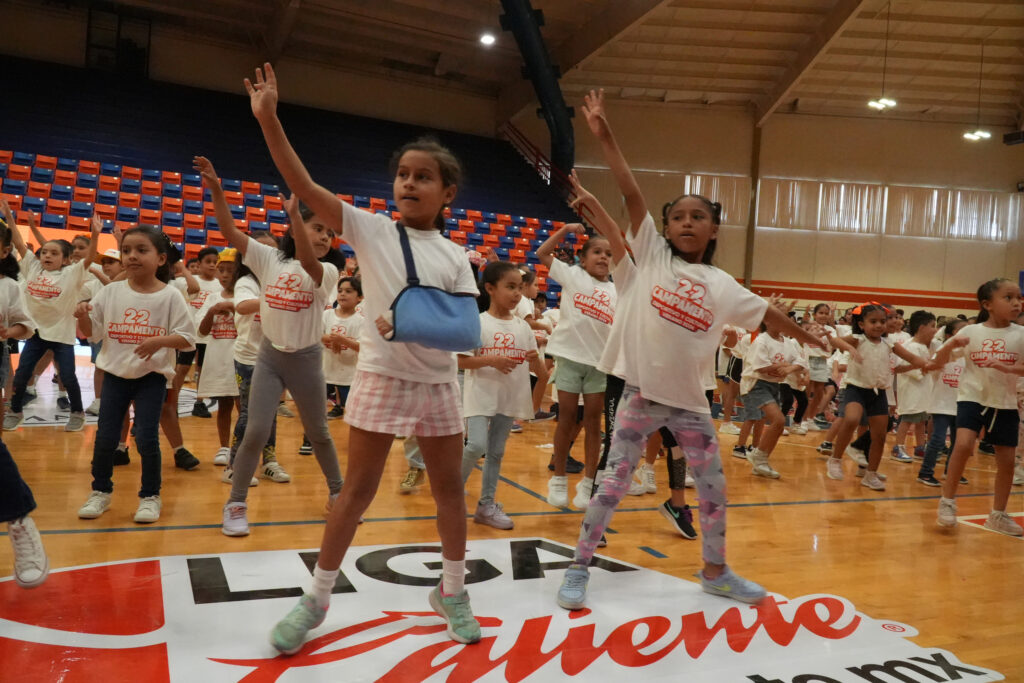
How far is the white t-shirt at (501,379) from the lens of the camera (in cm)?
394

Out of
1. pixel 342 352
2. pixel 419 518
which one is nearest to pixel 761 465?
pixel 419 518

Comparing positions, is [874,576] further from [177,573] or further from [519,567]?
[177,573]

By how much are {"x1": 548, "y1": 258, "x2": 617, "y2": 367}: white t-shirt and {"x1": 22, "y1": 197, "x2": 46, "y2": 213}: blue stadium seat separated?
38.4 feet

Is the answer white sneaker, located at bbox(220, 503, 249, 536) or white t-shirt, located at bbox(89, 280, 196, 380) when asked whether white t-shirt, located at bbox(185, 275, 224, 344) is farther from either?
white sneaker, located at bbox(220, 503, 249, 536)

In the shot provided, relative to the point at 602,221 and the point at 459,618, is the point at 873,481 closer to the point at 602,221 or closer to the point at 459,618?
the point at 602,221

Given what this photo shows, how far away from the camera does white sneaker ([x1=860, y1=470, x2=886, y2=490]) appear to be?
574cm

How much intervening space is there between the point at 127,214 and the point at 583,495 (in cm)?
1209

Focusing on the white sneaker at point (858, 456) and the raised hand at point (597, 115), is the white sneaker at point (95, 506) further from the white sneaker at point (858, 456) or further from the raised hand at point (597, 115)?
the white sneaker at point (858, 456)

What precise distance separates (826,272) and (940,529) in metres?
16.6

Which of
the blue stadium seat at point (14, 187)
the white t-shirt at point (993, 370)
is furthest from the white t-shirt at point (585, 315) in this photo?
the blue stadium seat at point (14, 187)

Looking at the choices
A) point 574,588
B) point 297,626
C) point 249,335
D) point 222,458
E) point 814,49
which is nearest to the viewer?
point 297,626

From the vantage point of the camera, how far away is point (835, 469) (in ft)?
20.0

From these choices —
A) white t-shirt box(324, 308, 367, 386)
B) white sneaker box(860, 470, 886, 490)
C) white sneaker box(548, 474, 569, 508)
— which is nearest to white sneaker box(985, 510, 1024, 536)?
white sneaker box(860, 470, 886, 490)

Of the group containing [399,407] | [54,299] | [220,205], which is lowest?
[399,407]
